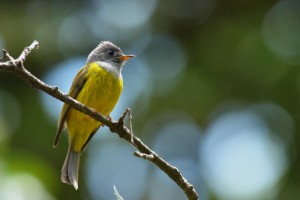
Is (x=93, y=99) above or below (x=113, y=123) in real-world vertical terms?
above

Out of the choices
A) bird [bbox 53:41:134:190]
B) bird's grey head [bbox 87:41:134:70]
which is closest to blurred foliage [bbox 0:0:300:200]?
bird's grey head [bbox 87:41:134:70]

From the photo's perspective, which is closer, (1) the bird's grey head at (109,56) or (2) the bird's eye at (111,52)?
(1) the bird's grey head at (109,56)

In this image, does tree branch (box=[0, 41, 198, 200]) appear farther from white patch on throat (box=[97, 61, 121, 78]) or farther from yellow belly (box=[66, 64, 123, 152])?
white patch on throat (box=[97, 61, 121, 78])

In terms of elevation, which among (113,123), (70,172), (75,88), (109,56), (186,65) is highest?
(186,65)

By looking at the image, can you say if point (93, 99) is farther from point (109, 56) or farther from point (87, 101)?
point (109, 56)

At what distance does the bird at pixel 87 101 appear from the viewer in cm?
521

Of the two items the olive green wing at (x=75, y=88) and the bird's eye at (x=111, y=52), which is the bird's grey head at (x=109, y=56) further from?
the olive green wing at (x=75, y=88)

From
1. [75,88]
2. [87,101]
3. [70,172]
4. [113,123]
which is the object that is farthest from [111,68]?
[113,123]

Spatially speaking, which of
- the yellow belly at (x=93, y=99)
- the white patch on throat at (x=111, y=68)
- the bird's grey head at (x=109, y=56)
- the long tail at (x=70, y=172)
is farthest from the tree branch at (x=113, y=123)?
the bird's grey head at (x=109, y=56)

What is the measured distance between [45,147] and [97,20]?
2.95 meters

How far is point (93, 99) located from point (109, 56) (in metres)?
1.03

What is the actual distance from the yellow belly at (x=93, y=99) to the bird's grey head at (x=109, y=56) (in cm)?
41

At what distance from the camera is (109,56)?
243 inches

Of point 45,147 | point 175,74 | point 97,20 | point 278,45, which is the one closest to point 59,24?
point 97,20
